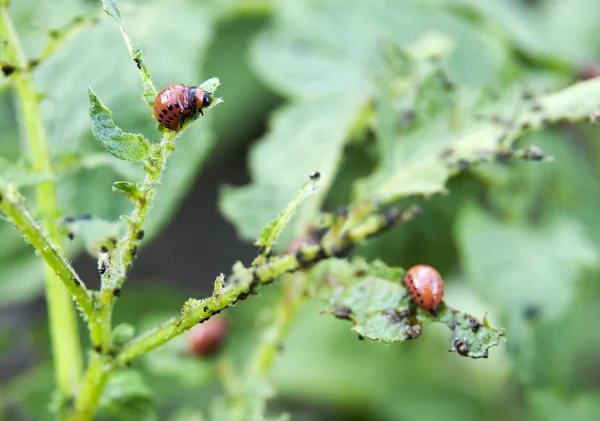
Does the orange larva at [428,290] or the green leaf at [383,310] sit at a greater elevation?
the orange larva at [428,290]

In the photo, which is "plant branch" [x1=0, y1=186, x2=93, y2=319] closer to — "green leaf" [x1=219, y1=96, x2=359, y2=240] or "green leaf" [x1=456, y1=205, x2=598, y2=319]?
"green leaf" [x1=219, y1=96, x2=359, y2=240]

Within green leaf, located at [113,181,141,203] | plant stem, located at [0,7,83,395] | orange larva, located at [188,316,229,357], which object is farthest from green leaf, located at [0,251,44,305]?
green leaf, located at [113,181,141,203]

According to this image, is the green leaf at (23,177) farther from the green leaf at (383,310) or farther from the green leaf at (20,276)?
the green leaf at (20,276)

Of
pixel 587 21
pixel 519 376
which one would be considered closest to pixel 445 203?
pixel 519 376

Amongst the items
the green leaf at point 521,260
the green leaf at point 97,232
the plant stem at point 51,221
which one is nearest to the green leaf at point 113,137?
the green leaf at point 97,232

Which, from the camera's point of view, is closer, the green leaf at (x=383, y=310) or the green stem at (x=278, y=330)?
the green leaf at (x=383, y=310)
